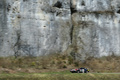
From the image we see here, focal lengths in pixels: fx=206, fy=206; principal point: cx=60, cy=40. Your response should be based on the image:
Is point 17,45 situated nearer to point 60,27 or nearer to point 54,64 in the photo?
point 54,64

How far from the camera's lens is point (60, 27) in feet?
66.6

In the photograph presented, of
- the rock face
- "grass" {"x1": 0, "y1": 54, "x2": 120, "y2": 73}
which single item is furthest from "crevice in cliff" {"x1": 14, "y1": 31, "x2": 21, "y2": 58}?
"grass" {"x1": 0, "y1": 54, "x2": 120, "y2": 73}

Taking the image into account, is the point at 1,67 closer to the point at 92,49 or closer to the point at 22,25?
the point at 22,25

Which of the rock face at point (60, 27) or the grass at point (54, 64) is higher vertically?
the rock face at point (60, 27)

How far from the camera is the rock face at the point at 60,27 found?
19.3 m

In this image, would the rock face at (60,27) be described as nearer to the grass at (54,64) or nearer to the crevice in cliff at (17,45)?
the crevice in cliff at (17,45)

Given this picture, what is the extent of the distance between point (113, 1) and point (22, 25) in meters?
9.86

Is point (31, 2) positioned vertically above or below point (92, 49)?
above

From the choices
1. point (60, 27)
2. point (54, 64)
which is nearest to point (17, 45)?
point (54, 64)

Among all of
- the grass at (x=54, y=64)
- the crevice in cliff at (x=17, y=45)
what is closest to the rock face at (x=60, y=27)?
the crevice in cliff at (x=17, y=45)

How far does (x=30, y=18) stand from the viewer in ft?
64.5

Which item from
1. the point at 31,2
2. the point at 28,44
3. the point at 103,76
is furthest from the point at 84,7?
the point at 103,76

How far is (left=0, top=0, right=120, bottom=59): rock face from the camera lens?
19.3 m

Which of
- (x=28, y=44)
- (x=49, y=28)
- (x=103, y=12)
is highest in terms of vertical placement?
(x=103, y=12)
